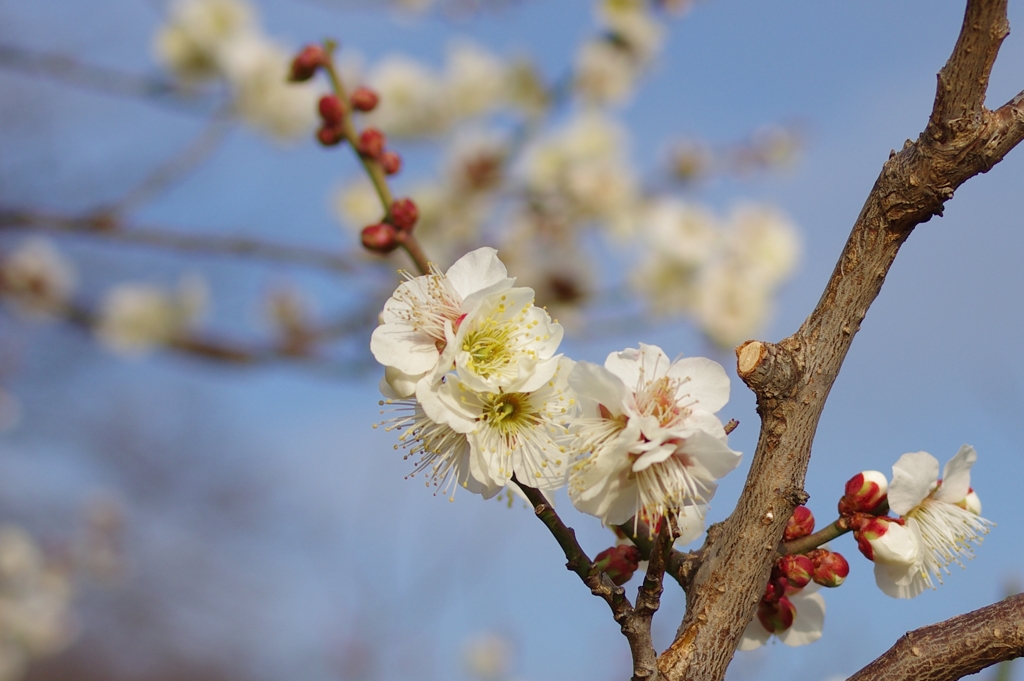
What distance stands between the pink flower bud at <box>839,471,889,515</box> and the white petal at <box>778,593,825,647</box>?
6.7 inches

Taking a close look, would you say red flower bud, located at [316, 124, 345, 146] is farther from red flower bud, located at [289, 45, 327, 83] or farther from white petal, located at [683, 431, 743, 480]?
white petal, located at [683, 431, 743, 480]

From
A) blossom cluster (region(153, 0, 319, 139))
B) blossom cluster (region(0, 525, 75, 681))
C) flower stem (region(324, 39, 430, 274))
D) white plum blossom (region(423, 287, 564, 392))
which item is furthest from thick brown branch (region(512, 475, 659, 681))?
blossom cluster (region(0, 525, 75, 681))

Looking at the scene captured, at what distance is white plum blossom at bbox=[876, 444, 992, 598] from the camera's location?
953 millimetres

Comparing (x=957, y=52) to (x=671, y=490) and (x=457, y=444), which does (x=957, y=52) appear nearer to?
(x=671, y=490)

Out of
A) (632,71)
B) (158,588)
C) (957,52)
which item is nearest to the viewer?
(957,52)

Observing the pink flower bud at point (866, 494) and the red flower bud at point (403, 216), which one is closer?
the pink flower bud at point (866, 494)

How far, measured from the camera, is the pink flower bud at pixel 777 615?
1.03m

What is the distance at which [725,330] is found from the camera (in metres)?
4.34

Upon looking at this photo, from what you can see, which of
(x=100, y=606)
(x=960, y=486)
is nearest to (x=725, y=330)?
(x=960, y=486)

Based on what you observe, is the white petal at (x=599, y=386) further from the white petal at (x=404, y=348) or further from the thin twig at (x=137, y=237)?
the thin twig at (x=137, y=237)

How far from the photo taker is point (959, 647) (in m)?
0.84

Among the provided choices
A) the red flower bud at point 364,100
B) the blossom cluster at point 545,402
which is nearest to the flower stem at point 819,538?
the blossom cluster at point 545,402

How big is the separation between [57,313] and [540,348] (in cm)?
434

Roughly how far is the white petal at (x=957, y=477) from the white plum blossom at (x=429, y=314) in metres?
0.57
